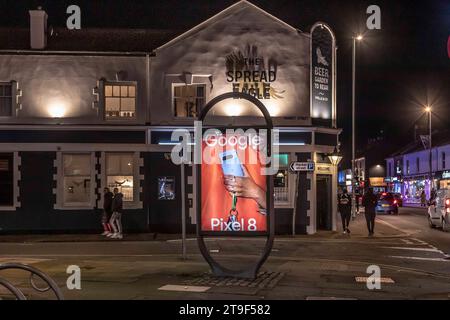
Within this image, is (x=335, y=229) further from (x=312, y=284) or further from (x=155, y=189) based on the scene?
(x=312, y=284)

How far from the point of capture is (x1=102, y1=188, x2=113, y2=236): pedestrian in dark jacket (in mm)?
23703

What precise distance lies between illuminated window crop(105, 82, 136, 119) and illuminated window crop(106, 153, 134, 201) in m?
1.65

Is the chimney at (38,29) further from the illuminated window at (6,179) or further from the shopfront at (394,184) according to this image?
the shopfront at (394,184)

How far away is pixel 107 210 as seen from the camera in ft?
78.1

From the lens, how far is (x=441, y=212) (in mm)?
27734

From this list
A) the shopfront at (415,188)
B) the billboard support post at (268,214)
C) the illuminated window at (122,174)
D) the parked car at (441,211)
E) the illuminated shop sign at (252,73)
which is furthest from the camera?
the shopfront at (415,188)

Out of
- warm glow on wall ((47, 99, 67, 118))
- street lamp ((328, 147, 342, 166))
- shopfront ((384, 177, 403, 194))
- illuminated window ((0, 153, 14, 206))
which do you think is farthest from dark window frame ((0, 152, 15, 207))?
shopfront ((384, 177, 403, 194))

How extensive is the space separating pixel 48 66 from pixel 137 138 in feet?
15.0

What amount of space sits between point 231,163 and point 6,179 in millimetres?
15515

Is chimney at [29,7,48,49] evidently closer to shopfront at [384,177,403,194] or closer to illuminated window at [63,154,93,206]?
illuminated window at [63,154,93,206]

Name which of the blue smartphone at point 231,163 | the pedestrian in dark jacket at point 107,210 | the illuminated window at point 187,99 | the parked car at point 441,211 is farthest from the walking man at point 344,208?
the blue smartphone at point 231,163

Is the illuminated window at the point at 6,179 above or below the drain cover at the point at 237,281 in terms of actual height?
above

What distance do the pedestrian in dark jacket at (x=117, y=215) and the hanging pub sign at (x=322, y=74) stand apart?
8.31 meters

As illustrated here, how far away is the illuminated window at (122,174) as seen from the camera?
25.3 meters
